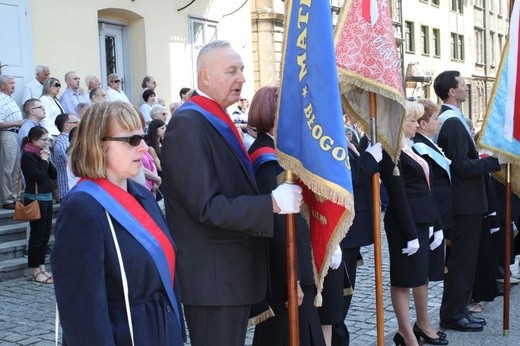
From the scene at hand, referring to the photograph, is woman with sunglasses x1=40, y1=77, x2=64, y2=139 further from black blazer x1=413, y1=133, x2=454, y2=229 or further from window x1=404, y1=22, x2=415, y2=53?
window x1=404, y1=22, x2=415, y2=53

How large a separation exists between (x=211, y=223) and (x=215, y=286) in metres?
0.36

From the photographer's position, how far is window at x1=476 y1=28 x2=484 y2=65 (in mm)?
41969

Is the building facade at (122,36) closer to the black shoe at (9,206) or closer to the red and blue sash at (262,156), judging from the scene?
the black shoe at (9,206)

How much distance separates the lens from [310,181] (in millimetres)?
3402

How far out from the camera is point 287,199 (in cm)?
327

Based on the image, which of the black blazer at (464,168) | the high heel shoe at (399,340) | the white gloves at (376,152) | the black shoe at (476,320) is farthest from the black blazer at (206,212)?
the black shoe at (476,320)

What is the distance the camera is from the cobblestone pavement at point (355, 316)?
591 centimetres

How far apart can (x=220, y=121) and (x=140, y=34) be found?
39.0 ft

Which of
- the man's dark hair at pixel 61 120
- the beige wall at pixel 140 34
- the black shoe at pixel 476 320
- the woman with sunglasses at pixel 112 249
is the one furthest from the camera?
the beige wall at pixel 140 34

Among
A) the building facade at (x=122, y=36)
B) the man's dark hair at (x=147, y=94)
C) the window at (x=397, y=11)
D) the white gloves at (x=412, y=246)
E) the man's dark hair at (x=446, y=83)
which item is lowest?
the white gloves at (x=412, y=246)

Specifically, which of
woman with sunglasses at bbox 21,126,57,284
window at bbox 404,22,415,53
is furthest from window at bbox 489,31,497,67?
woman with sunglasses at bbox 21,126,57,284

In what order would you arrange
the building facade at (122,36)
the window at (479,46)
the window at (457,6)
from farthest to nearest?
the window at (479,46) < the window at (457,6) < the building facade at (122,36)

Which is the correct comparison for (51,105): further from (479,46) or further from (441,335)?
(479,46)

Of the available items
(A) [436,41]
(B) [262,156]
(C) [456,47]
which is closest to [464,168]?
(B) [262,156]
